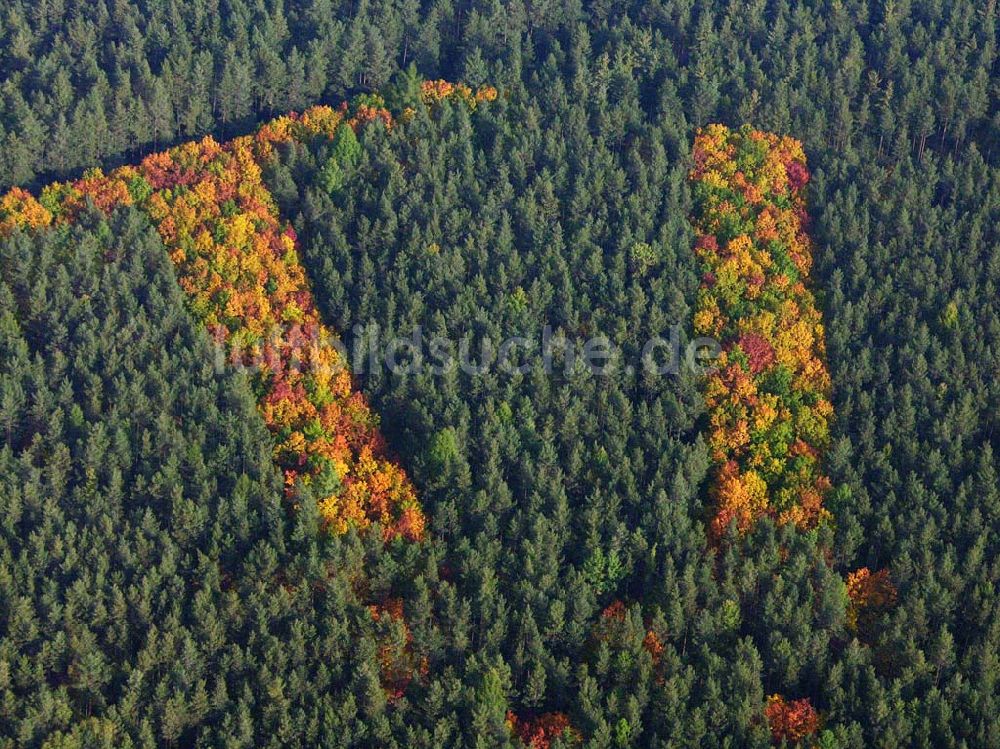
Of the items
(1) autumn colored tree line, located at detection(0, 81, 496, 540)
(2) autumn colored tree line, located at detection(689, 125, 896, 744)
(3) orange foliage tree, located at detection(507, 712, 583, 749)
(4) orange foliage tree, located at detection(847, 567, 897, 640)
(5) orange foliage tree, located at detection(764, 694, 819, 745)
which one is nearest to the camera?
(3) orange foliage tree, located at detection(507, 712, 583, 749)

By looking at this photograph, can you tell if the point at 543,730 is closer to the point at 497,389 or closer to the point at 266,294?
the point at 497,389

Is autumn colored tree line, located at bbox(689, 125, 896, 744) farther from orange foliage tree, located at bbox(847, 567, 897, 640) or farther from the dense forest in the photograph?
the dense forest

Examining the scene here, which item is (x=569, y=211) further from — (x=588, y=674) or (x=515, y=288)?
(x=588, y=674)

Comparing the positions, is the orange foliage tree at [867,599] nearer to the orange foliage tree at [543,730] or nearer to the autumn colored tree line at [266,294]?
the orange foliage tree at [543,730]

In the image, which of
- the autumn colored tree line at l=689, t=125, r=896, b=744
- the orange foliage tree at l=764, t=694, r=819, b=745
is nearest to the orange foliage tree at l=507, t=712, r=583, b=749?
the orange foliage tree at l=764, t=694, r=819, b=745

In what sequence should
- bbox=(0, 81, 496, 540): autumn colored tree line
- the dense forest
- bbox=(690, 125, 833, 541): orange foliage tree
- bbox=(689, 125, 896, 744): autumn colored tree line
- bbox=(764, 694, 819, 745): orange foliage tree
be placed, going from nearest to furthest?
bbox=(764, 694, 819, 745): orange foliage tree, the dense forest, bbox=(689, 125, 896, 744): autumn colored tree line, bbox=(0, 81, 496, 540): autumn colored tree line, bbox=(690, 125, 833, 541): orange foliage tree

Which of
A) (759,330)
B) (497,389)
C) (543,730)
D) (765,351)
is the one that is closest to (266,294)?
(497,389)
